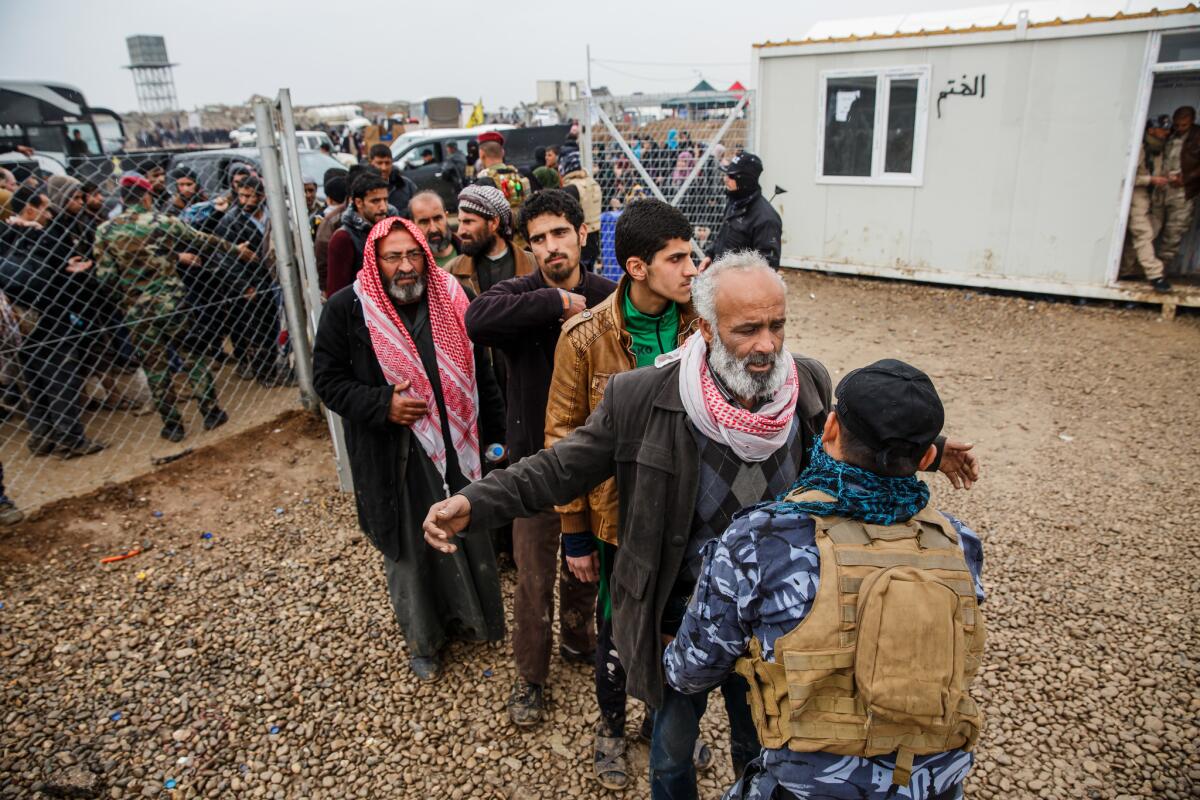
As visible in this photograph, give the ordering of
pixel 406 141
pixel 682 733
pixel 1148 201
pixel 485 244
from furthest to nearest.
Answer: pixel 406 141
pixel 1148 201
pixel 485 244
pixel 682 733

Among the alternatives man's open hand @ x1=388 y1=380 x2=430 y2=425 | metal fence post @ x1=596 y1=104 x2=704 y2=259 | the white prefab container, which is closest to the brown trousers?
man's open hand @ x1=388 y1=380 x2=430 y2=425

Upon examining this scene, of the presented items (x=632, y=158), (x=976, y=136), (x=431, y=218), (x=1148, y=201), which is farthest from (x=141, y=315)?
(x=1148, y=201)

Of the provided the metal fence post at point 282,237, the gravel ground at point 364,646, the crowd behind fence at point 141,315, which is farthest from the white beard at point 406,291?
the metal fence post at point 282,237

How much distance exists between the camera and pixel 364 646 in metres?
3.54

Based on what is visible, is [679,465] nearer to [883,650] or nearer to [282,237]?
[883,650]

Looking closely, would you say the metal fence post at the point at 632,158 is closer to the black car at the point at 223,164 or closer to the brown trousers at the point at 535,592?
the black car at the point at 223,164

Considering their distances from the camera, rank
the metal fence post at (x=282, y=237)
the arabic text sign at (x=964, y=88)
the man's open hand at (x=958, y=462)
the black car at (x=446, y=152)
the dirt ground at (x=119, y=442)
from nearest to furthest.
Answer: the man's open hand at (x=958, y=462) < the metal fence post at (x=282, y=237) < the dirt ground at (x=119, y=442) < the arabic text sign at (x=964, y=88) < the black car at (x=446, y=152)

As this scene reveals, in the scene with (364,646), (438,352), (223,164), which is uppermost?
(223,164)

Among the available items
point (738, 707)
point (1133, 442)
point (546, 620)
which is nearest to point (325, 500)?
point (546, 620)

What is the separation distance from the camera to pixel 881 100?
9.21 metres

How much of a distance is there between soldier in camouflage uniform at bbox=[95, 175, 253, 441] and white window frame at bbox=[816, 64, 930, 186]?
25.0 ft

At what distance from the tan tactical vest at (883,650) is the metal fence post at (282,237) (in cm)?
444

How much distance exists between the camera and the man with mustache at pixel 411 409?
3033 mm

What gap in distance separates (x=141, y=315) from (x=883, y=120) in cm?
832
